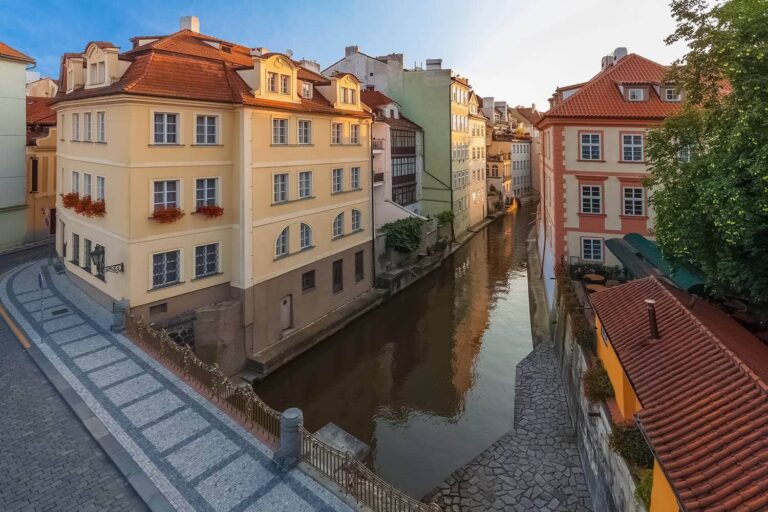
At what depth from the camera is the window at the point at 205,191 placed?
19781 mm

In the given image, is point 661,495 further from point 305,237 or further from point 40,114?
point 40,114

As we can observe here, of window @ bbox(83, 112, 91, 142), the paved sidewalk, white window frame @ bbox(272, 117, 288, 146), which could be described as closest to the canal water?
the paved sidewalk

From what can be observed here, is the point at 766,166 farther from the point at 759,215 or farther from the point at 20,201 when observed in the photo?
the point at 20,201

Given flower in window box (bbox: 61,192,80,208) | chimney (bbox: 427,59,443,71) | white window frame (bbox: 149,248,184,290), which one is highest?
chimney (bbox: 427,59,443,71)

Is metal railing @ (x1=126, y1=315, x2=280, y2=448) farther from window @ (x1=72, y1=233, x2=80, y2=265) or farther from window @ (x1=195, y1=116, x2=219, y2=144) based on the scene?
window @ (x1=195, y1=116, x2=219, y2=144)

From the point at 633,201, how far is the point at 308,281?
1743 cm

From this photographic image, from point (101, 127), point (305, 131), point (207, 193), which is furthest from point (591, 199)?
point (101, 127)

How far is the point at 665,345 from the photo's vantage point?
Result: 32.3 feet

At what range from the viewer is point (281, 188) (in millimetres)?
22328

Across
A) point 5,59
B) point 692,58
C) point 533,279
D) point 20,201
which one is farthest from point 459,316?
point 5,59

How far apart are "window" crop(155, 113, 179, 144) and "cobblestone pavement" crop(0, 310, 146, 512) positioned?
9.41 metres

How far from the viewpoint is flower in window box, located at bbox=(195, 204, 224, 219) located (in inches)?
774

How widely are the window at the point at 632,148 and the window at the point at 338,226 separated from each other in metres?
15.4

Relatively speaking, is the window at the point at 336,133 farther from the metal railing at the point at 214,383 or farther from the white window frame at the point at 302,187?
the metal railing at the point at 214,383
